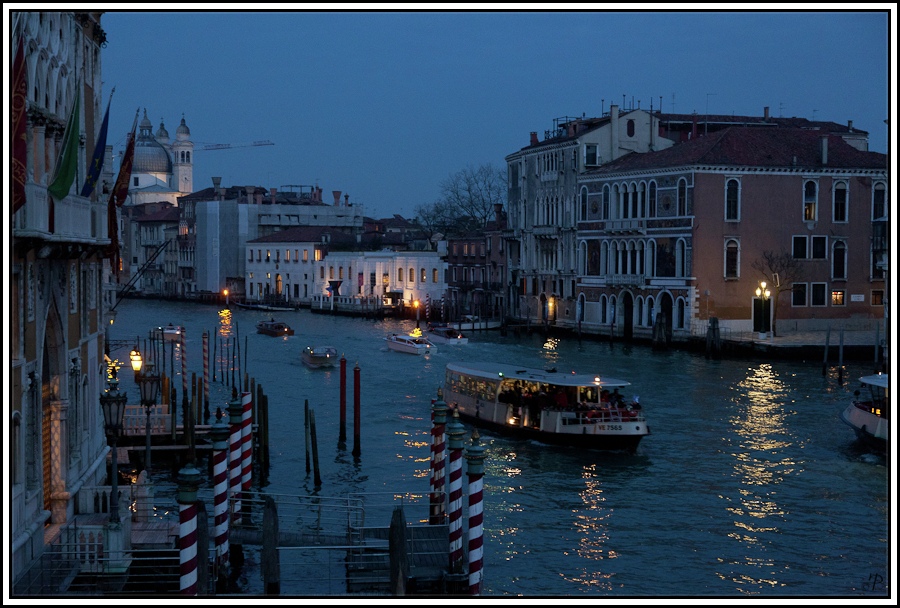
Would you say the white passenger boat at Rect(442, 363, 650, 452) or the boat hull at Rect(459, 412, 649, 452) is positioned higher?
the white passenger boat at Rect(442, 363, 650, 452)

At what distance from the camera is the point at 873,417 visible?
1825 centimetres

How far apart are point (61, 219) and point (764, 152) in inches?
1134

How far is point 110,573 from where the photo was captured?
31.4 ft

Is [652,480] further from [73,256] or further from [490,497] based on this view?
[73,256]

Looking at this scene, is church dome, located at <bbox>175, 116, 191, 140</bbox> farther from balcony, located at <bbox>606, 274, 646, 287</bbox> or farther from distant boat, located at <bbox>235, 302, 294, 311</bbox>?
balcony, located at <bbox>606, 274, 646, 287</bbox>

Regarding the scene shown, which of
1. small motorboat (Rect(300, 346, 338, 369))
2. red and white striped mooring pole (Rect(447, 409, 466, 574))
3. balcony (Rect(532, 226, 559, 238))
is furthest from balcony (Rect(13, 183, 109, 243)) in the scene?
balcony (Rect(532, 226, 559, 238))

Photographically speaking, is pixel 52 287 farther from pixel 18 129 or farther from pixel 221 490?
pixel 18 129

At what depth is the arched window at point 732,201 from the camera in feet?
117

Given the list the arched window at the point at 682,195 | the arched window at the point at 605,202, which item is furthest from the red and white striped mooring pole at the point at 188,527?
the arched window at the point at 605,202

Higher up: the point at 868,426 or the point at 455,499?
the point at 455,499

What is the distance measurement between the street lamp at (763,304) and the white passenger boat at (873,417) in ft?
Result: 52.0

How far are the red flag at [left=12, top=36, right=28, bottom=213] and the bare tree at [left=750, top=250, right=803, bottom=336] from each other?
29070 millimetres

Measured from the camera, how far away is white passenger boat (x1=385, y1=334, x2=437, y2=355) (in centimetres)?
3525

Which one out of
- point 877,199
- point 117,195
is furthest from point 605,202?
point 117,195
